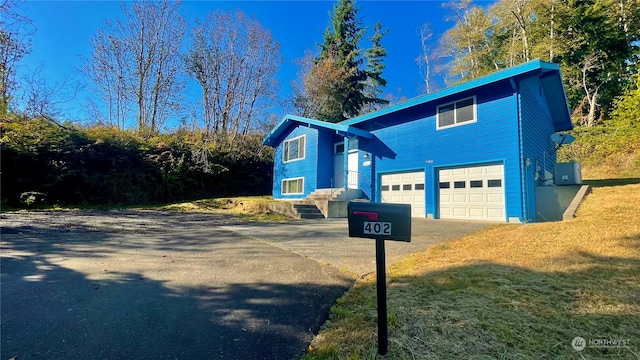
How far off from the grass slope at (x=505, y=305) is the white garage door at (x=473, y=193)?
4.81m

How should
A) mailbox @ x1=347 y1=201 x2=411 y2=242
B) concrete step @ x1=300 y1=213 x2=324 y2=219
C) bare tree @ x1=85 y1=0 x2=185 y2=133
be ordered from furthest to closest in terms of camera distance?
bare tree @ x1=85 y1=0 x2=185 y2=133, concrete step @ x1=300 y1=213 x2=324 y2=219, mailbox @ x1=347 y1=201 x2=411 y2=242

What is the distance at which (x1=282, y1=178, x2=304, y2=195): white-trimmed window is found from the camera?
1581cm

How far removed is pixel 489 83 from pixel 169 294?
10570mm

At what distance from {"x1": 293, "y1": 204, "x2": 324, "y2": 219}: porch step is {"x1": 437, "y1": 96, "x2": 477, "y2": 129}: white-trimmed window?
19.6ft

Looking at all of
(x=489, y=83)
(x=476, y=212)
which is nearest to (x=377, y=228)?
(x=476, y=212)

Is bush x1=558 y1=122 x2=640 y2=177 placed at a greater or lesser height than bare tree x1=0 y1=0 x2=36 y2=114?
lesser

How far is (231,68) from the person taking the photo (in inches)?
767

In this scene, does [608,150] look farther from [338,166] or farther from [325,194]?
[325,194]

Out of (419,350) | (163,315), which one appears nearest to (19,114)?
(163,315)

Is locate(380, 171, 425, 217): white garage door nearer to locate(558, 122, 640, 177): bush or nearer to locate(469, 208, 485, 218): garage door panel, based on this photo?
locate(469, 208, 485, 218): garage door panel

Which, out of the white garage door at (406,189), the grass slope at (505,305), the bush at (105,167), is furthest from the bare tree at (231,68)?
the grass slope at (505,305)

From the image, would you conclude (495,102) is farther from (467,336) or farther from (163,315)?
(163,315)

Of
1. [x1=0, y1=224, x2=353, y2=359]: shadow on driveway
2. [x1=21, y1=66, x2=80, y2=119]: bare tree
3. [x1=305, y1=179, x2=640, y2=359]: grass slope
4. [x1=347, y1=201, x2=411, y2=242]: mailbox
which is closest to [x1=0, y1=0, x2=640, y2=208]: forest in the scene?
[x1=21, y1=66, x2=80, y2=119]: bare tree

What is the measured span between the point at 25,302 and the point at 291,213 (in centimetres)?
904
